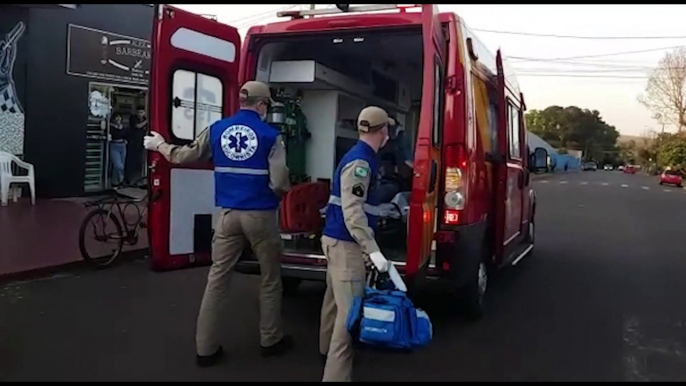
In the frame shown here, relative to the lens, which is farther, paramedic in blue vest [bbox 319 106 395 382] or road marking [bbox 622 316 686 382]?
road marking [bbox 622 316 686 382]

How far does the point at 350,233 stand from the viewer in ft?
14.3

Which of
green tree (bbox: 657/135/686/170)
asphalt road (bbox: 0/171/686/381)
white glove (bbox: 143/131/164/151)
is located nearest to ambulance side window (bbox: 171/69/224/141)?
white glove (bbox: 143/131/164/151)

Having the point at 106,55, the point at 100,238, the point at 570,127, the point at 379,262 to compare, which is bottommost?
the point at 100,238

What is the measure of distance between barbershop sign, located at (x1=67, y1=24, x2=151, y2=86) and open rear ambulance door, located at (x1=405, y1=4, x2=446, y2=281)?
983cm

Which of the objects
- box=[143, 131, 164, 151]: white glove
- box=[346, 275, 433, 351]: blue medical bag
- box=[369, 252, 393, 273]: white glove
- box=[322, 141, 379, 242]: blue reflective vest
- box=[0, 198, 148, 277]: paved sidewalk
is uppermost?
box=[143, 131, 164, 151]: white glove

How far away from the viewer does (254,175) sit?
4980 mm

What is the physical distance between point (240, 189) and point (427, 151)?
1.36 m

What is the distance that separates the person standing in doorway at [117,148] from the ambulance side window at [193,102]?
9.71m

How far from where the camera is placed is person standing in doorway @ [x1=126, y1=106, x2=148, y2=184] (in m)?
15.9

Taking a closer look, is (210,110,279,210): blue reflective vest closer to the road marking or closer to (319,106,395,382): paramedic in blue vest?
(319,106,395,382): paramedic in blue vest

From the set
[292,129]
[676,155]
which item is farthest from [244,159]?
[676,155]

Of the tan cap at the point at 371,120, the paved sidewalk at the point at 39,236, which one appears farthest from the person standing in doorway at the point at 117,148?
the tan cap at the point at 371,120

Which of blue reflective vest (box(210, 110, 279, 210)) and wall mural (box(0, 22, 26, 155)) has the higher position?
wall mural (box(0, 22, 26, 155))

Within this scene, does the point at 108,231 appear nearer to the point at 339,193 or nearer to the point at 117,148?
the point at 339,193
